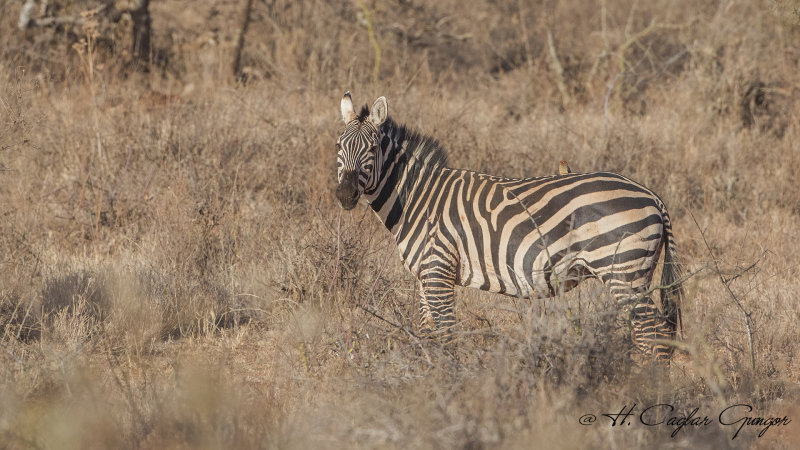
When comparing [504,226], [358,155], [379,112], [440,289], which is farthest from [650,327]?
[379,112]

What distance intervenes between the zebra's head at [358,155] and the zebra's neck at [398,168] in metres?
0.10

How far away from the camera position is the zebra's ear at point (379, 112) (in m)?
5.11

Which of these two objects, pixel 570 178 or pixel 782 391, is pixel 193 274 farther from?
pixel 782 391

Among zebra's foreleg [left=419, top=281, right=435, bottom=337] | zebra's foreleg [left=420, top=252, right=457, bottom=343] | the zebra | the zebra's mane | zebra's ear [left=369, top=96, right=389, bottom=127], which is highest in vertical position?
zebra's ear [left=369, top=96, right=389, bottom=127]

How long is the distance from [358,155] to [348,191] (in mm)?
279

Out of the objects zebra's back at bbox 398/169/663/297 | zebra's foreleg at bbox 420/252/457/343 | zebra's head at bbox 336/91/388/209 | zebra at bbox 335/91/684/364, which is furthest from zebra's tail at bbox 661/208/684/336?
zebra's head at bbox 336/91/388/209

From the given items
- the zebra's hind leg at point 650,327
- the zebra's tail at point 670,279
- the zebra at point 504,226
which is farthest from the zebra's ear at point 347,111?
the zebra's hind leg at point 650,327

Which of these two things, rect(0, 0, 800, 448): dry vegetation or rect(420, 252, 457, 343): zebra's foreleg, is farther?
rect(420, 252, 457, 343): zebra's foreleg

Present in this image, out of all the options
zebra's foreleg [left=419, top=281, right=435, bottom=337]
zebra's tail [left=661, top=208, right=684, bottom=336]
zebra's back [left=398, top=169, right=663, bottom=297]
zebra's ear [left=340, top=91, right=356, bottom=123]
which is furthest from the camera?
zebra's ear [left=340, top=91, right=356, bottom=123]

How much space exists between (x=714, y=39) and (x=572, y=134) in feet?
10.3

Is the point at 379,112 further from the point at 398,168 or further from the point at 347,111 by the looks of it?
the point at 398,168

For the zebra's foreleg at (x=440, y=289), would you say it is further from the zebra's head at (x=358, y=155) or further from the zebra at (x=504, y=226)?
the zebra's head at (x=358, y=155)

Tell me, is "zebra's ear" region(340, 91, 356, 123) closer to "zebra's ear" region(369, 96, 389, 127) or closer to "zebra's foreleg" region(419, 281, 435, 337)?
"zebra's ear" region(369, 96, 389, 127)

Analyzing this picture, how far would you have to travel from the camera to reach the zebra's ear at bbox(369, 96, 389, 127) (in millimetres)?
5105
